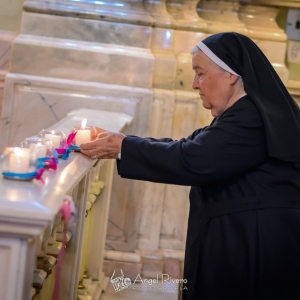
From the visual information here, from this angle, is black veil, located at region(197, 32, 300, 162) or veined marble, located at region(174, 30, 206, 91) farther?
veined marble, located at region(174, 30, 206, 91)

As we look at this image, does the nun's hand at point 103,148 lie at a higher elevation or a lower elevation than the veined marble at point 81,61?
lower

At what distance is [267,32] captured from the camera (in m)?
5.11

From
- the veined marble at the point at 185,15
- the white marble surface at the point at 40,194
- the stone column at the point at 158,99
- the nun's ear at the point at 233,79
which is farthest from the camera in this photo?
the veined marble at the point at 185,15

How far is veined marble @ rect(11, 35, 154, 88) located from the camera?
464 centimetres

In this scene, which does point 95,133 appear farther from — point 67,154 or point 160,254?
point 160,254

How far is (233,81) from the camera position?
286 cm

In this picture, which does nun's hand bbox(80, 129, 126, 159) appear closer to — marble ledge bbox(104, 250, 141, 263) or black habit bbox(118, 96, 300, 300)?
black habit bbox(118, 96, 300, 300)

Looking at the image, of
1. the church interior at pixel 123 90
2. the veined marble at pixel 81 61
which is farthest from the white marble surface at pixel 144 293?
the veined marble at pixel 81 61

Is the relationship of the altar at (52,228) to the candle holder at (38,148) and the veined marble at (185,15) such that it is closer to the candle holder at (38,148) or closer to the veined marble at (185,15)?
the candle holder at (38,148)

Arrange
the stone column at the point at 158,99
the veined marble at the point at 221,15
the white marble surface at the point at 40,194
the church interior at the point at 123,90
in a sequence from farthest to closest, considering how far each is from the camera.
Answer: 1. the veined marble at the point at 221,15
2. the stone column at the point at 158,99
3. the church interior at the point at 123,90
4. the white marble surface at the point at 40,194

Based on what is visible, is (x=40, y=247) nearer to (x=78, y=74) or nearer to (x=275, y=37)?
(x=78, y=74)

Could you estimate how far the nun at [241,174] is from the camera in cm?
269

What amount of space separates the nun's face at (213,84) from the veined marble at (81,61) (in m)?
1.73

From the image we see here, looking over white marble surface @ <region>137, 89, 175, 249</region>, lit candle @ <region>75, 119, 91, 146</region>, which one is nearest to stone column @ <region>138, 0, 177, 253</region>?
white marble surface @ <region>137, 89, 175, 249</region>
